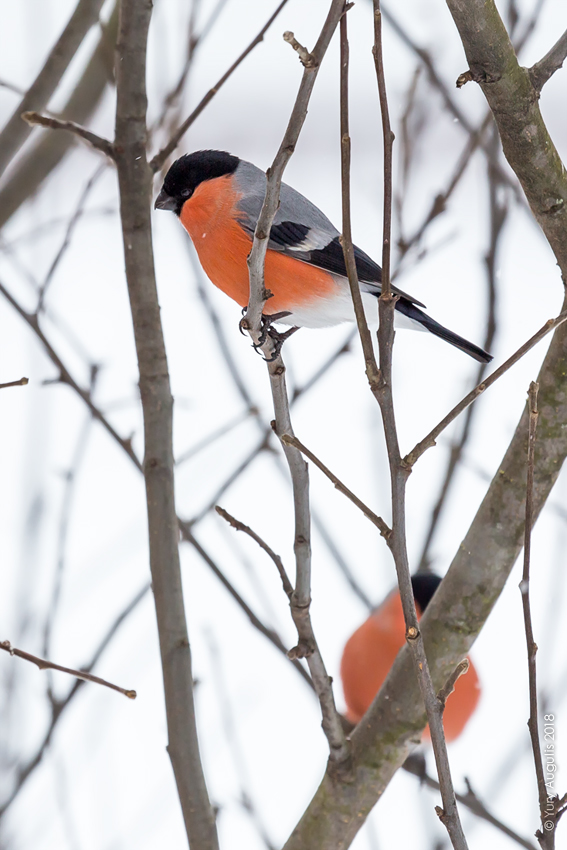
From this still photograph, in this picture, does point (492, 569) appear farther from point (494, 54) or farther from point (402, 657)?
point (494, 54)

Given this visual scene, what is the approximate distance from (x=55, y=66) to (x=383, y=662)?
4.62 ft

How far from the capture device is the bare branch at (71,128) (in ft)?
3.33

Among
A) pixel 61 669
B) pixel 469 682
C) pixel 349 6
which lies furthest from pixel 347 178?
pixel 469 682

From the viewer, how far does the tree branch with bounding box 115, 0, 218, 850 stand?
1.12 meters

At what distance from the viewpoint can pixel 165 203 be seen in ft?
5.54

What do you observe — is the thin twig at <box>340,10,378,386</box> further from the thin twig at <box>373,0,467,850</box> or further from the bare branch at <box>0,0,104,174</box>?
the bare branch at <box>0,0,104,174</box>

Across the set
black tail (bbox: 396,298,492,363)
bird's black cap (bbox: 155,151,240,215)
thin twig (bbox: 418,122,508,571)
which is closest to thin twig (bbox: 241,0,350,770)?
black tail (bbox: 396,298,492,363)

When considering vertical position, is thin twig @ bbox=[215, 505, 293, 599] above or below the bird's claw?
below

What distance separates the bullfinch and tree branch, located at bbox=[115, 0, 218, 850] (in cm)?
81

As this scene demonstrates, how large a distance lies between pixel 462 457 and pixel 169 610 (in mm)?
656

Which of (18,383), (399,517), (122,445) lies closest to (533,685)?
(399,517)

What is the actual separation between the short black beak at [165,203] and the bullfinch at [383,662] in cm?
94

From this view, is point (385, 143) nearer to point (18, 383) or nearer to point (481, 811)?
point (18, 383)

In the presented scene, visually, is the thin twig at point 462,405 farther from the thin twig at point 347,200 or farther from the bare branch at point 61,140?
the bare branch at point 61,140
